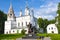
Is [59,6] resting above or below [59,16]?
above

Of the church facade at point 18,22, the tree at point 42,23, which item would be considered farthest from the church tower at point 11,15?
the tree at point 42,23

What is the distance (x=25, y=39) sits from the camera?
26.2 metres

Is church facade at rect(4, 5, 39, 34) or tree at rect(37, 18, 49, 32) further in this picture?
tree at rect(37, 18, 49, 32)

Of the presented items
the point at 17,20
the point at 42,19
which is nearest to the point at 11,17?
the point at 17,20

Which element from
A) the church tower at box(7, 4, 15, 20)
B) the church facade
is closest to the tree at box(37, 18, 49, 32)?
the church facade

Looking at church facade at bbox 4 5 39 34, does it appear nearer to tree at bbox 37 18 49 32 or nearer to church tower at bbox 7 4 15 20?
church tower at bbox 7 4 15 20

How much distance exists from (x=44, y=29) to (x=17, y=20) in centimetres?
1325

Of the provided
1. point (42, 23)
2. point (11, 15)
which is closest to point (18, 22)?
point (11, 15)

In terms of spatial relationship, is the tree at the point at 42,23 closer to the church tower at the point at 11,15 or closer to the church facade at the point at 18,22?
the church facade at the point at 18,22

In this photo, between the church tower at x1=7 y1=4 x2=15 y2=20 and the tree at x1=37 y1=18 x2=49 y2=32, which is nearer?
the church tower at x1=7 y1=4 x2=15 y2=20

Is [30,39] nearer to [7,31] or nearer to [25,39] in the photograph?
[25,39]

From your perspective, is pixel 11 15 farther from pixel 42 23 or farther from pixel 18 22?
pixel 42 23

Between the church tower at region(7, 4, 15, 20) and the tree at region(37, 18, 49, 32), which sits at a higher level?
the church tower at region(7, 4, 15, 20)

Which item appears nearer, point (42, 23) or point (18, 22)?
point (18, 22)
